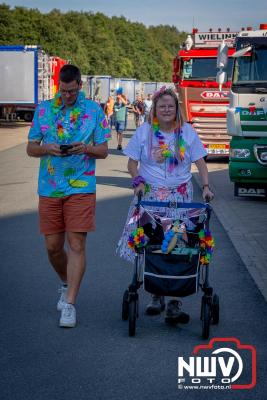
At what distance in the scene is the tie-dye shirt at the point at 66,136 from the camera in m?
6.46

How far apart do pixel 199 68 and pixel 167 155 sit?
17287mm

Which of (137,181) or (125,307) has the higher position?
(137,181)

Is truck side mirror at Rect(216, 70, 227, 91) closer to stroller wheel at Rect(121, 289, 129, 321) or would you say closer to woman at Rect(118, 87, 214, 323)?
woman at Rect(118, 87, 214, 323)

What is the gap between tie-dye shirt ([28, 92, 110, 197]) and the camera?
646 cm

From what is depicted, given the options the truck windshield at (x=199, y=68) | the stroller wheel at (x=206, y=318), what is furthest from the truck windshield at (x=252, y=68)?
the stroller wheel at (x=206, y=318)

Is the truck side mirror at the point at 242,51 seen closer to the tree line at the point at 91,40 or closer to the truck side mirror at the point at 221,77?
the truck side mirror at the point at 221,77

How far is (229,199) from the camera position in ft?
50.1

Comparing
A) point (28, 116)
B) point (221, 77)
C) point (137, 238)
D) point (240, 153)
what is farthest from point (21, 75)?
point (137, 238)

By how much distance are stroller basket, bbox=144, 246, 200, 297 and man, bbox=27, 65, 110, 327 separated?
746 millimetres

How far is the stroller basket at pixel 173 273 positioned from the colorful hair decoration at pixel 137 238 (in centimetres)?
17

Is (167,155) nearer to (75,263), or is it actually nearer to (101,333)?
(75,263)

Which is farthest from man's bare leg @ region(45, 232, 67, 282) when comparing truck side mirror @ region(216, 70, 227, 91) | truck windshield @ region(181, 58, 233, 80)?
truck windshield @ region(181, 58, 233, 80)

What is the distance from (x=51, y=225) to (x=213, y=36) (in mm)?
17881

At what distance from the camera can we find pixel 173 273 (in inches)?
236
